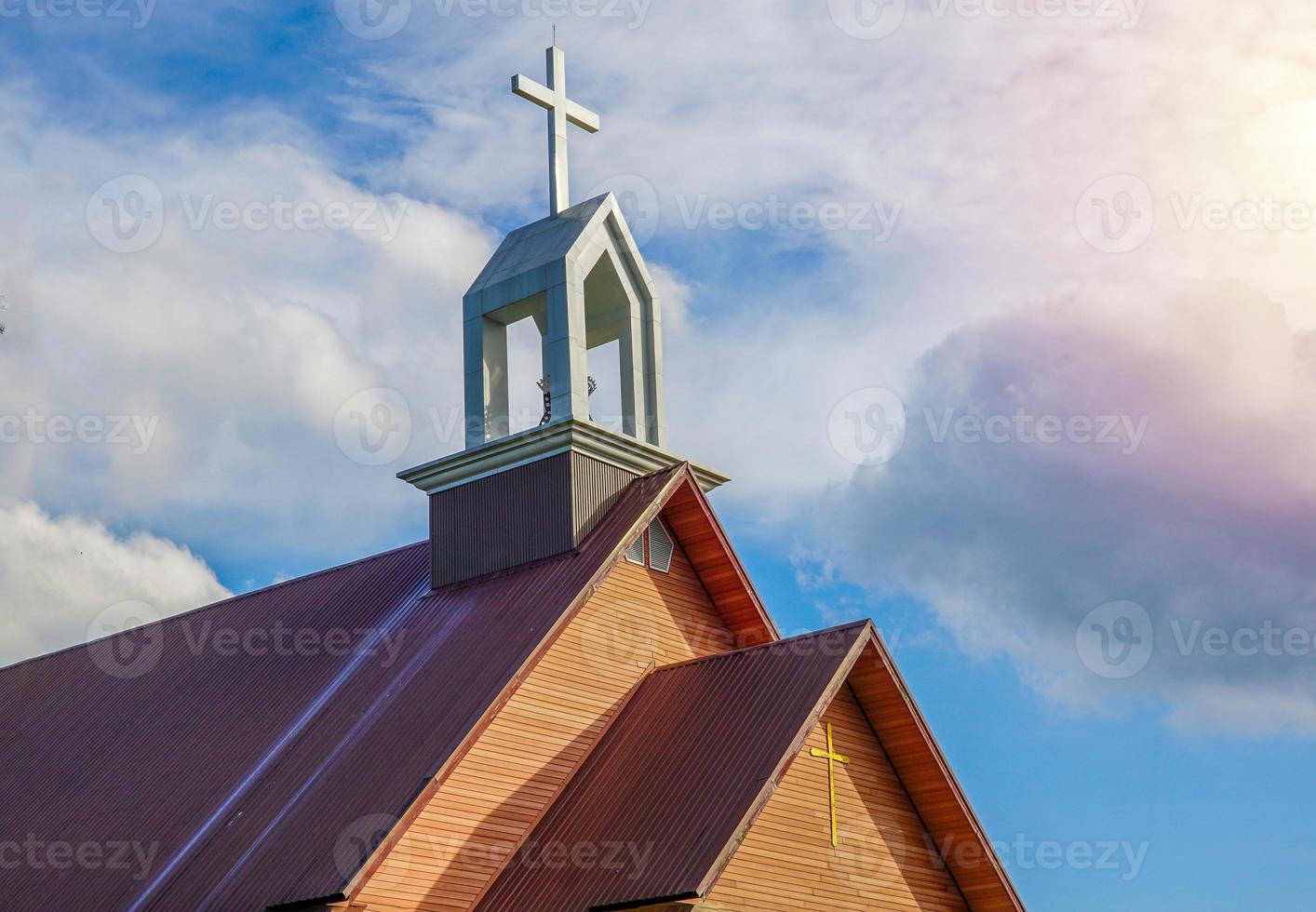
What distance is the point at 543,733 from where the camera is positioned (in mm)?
24266

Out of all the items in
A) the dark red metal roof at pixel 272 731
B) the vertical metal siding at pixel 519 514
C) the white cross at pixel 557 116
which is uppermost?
the white cross at pixel 557 116

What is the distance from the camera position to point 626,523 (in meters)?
26.3

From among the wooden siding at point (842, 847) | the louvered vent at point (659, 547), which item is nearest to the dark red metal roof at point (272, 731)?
the louvered vent at point (659, 547)

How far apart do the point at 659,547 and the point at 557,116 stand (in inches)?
310

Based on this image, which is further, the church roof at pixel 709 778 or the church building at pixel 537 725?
the church building at pixel 537 725

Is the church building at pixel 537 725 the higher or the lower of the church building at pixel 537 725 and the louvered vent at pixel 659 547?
the lower

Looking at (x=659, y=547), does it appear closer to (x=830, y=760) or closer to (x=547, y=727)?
(x=547, y=727)

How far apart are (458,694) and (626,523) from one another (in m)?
3.93

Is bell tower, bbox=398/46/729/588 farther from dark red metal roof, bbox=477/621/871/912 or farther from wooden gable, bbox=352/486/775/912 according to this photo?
dark red metal roof, bbox=477/621/871/912

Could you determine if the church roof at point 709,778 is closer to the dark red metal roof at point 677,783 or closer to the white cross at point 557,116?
the dark red metal roof at point 677,783

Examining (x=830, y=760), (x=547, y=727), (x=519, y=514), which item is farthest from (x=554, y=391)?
(x=830, y=760)

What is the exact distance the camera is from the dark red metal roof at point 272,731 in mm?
22906

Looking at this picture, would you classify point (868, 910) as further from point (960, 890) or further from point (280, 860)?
point (280, 860)

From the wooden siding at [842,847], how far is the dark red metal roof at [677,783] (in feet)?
2.34
